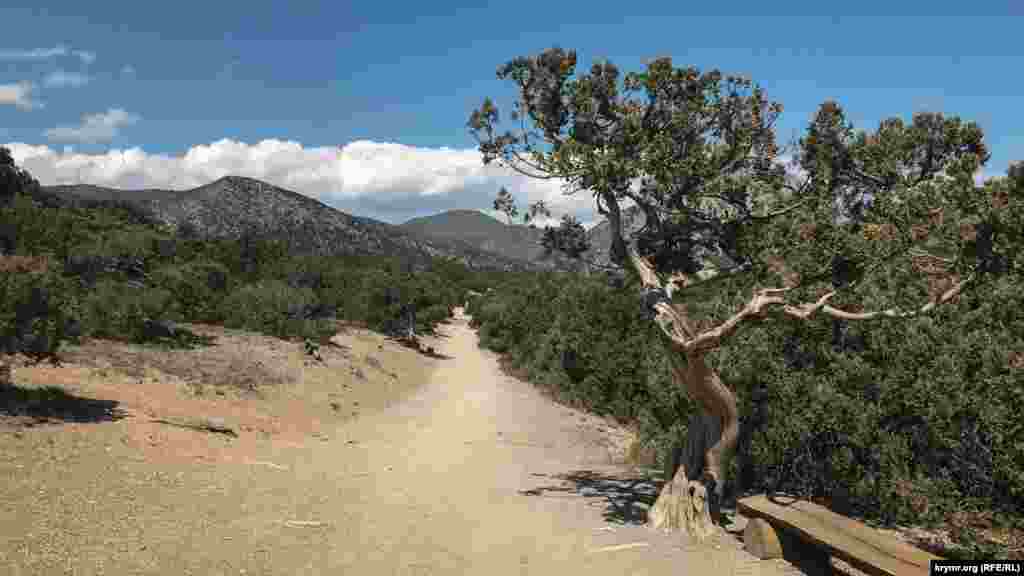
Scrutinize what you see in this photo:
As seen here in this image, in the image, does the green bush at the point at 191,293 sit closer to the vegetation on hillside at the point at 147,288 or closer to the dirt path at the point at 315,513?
the vegetation on hillside at the point at 147,288

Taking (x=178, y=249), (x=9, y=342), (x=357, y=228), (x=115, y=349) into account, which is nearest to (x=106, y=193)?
(x=357, y=228)

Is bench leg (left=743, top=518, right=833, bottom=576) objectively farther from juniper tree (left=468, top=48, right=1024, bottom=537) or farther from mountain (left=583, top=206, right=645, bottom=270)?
mountain (left=583, top=206, right=645, bottom=270)

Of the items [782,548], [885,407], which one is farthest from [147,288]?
[885,407]

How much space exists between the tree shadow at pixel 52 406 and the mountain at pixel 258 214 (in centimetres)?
8465

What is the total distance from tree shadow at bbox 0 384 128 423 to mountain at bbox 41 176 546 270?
84.6 meters

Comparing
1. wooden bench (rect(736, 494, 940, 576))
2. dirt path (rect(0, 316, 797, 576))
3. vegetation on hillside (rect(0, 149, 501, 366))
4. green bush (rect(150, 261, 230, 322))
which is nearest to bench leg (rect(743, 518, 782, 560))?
wooden bench (rect(736, 494, 940, 576))

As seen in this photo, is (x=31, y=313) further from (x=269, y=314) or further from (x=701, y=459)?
(x=269, y=314)

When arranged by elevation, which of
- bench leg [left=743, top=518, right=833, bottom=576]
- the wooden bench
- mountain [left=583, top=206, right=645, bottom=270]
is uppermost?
mountain [left=583, top=206, right=645, bottom=270]

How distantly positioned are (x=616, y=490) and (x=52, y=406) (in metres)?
9.85

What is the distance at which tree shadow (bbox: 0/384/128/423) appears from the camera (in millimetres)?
10766

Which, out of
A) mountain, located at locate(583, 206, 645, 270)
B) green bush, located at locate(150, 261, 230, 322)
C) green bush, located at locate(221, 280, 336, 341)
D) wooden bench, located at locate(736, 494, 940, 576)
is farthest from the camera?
green bush, located at locate(221, 280, 336, 341)

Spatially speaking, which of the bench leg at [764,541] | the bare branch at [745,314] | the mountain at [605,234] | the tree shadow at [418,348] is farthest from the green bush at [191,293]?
the bench leg at [764,541]

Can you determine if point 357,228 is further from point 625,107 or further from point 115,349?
point 625,107

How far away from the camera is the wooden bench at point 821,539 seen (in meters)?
5.54
